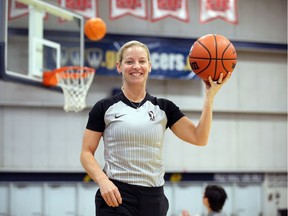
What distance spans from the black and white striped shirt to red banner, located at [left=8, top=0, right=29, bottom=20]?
5.91m

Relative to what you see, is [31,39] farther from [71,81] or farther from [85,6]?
[85,6]

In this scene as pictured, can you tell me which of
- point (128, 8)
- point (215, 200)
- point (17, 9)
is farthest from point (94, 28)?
point (215, 200)

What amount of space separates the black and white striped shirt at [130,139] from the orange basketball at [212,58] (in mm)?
369

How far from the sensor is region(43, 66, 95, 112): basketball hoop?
8367mm

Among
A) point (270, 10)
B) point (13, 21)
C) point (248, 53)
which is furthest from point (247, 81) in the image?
point (13, 21)

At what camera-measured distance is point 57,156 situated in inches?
437

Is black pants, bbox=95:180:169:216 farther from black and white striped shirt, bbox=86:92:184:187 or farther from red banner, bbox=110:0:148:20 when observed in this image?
red banner, bbox=110:0:148:20


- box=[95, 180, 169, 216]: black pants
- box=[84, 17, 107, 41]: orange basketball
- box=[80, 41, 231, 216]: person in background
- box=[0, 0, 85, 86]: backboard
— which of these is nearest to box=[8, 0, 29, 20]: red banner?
box=[0, 0, 85, 86]: backboard

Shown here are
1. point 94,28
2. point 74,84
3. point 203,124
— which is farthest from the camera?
point 94,28

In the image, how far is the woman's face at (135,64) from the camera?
9.13 ft

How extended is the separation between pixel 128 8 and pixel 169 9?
33.2 inches

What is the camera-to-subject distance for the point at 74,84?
8.88 meters

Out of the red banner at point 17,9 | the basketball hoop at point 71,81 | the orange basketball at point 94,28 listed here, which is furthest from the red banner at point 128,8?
the red banner at point 17,9

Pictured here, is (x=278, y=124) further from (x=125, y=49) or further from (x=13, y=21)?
(x=125, y=49)
